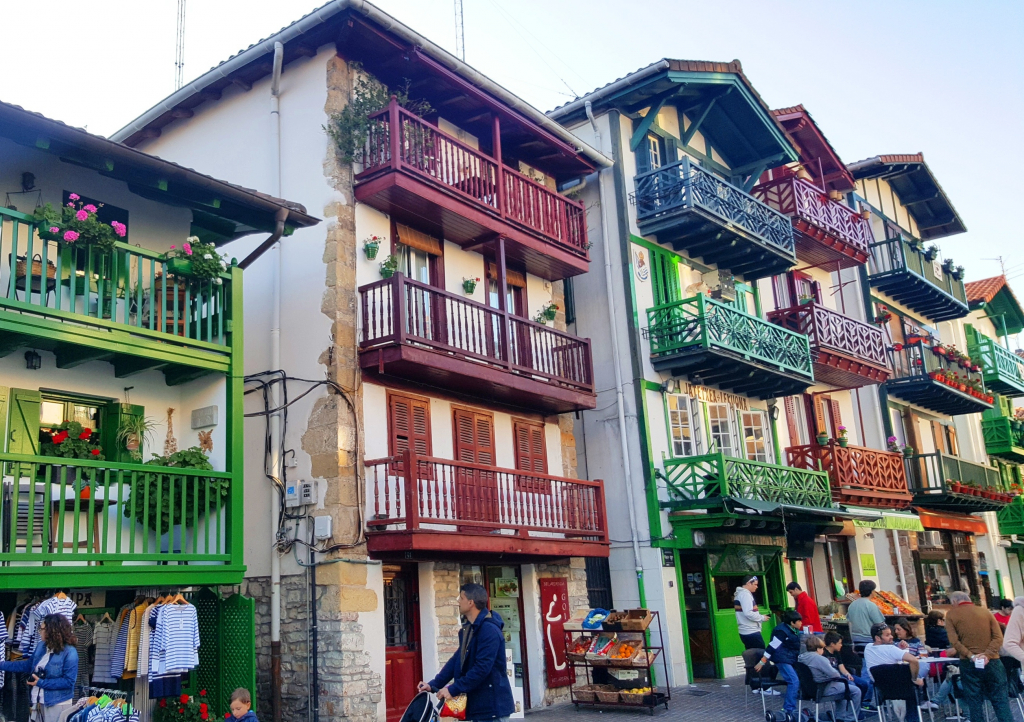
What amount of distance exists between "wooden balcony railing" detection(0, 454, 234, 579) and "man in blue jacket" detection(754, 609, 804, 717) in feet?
22.3

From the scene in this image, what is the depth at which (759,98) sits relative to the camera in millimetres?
21859

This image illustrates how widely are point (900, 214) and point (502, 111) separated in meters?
20.8

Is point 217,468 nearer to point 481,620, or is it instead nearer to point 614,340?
point 481,620

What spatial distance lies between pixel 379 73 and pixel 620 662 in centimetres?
958

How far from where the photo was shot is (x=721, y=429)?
20875 mm

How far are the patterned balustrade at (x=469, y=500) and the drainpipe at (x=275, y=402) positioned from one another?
1.38 metres

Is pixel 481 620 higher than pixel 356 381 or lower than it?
lower

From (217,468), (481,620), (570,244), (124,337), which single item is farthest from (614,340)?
(481,620)

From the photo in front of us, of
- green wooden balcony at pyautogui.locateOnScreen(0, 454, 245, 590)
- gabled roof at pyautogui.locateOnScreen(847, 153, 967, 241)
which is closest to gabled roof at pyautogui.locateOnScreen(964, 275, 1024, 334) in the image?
gabled roof at pyautogui.locateOnScreen(847, 153, 967, 241)

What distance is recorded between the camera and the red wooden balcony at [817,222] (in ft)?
76.2

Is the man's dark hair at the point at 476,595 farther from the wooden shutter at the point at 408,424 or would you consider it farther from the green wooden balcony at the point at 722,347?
the green wooden balcony at the point at 722,347

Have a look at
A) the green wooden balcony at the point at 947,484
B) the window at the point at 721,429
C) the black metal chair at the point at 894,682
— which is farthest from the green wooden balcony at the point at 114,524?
the green wooden balcony at the point at 947,484

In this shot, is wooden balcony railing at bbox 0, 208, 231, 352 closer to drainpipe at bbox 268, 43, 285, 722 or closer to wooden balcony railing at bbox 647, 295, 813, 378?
drainpipe at bbox 268, 43, 285, 722

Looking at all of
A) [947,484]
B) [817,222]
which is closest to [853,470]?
[947,484]
